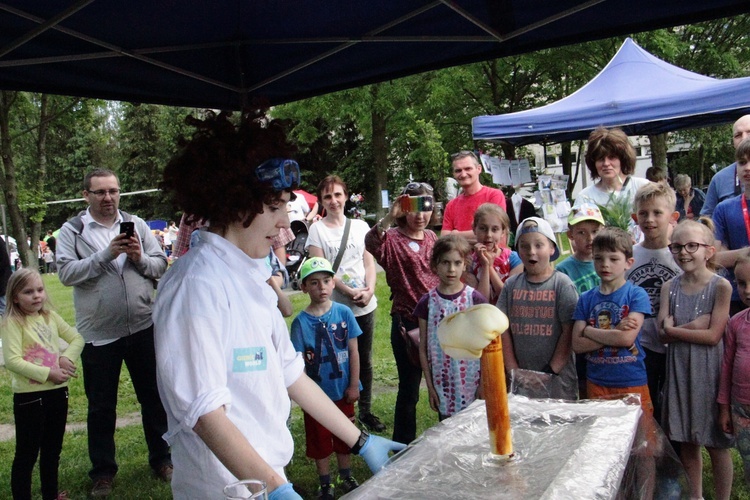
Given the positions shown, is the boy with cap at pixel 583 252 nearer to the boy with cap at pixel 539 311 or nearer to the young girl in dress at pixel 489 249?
the boy with cap at pixel 539 311

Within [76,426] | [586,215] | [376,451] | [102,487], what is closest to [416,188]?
[586,215]

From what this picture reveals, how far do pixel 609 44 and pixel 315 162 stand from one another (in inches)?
735

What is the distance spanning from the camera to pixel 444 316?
3783mm

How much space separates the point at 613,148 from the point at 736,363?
1577 millimetres

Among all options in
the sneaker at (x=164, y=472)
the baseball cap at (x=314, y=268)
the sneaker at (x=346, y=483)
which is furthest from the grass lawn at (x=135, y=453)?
the baseball cap at (x=314, y=268)

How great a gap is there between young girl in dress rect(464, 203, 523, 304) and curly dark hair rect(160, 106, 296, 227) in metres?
2.15

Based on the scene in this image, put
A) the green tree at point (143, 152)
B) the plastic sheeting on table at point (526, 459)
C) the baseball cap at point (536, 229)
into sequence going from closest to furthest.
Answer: the plastic sheeting on table at point (526, 459), the baseball cap at point (536, 229), the green tree at point (143, 152)

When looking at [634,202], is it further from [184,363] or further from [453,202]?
[184,363]

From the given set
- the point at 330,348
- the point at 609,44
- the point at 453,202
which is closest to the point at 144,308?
the point at 330,348

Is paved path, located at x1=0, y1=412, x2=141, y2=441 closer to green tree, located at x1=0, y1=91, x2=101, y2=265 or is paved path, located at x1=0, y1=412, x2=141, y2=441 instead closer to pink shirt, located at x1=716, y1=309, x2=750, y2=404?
pink shirt, located at x1=716, y1=309, x2=750, y2=404

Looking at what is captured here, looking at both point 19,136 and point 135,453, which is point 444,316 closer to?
point 135,453

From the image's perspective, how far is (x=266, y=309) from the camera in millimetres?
1986

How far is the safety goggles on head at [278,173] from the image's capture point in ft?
6.44

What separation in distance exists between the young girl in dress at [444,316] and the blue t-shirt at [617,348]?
0.65m
